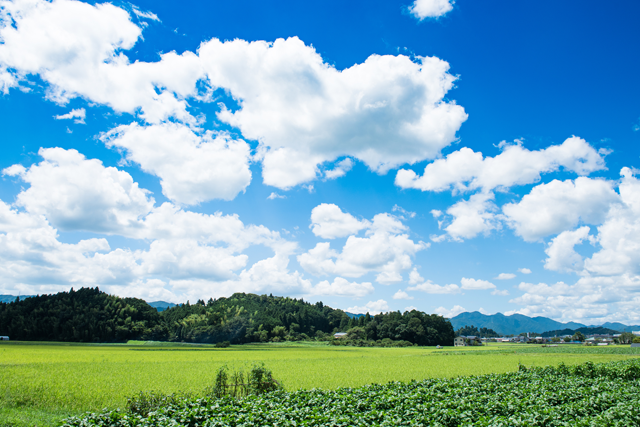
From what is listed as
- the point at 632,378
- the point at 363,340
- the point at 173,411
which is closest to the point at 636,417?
the point at 173,411

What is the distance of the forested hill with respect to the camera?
95875 mm

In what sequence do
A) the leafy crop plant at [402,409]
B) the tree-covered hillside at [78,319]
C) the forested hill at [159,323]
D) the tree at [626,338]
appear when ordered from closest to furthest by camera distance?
the leafy crop plant at [402,409] < the tree-covered hillside at [78,319] < the forested hill at [159,323] < the tree at [626,338]

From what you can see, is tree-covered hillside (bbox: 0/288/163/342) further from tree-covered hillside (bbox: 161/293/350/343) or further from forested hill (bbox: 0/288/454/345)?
tree-covered hillside (bbox: 161/293/350/343)

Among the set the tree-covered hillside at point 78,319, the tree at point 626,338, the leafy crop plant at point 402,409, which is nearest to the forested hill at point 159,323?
the tree-covered hillside at point 78,319

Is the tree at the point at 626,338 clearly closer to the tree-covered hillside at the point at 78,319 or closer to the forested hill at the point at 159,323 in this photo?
the forested hill at the point at 159,323

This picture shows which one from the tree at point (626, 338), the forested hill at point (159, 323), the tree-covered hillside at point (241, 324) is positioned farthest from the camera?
the tree at point (626, 338)

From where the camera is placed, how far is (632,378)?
86.5 ft

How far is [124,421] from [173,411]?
209cm

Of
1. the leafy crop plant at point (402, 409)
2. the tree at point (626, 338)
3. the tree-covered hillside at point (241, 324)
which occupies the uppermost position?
the leafy crop plant at point (402, 409)

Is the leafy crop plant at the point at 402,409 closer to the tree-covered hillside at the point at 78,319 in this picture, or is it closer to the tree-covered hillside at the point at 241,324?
the tree-covered hillside at the point at 241,324

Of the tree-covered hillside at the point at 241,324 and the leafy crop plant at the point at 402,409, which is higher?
the leafy crop plant at the point at 402,409

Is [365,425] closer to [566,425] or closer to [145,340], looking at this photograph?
[566,425]

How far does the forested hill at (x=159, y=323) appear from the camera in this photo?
95.9 metres

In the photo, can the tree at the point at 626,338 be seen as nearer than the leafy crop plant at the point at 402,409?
No
